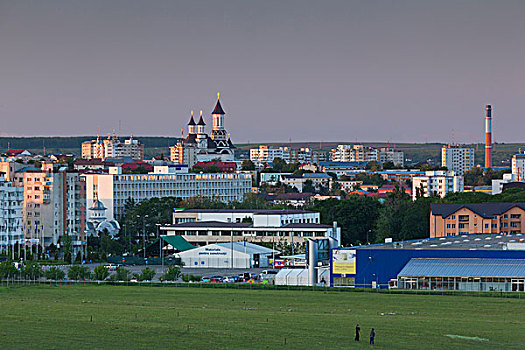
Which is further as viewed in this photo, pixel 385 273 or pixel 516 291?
pixel 385 273

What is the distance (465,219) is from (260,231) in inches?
844

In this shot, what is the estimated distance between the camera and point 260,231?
111062 millimetres

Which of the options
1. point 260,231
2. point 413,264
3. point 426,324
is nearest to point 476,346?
point 426,324

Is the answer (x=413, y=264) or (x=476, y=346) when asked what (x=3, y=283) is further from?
(x=476, y=346)

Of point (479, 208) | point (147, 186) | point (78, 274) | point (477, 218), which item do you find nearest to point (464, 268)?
point (78, 274)

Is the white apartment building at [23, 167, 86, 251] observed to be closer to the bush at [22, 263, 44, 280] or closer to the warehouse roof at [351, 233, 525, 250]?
the bush at [22, 263, 44, 280]

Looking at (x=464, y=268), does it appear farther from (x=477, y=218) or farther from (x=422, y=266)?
(x=477, y=218)

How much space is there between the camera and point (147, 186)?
173 meters

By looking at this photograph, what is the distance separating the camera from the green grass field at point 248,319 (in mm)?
41531

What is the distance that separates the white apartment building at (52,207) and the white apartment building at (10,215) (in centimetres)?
1194

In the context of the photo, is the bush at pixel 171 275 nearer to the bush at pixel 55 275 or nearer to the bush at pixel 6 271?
the bush at pixel 55 275

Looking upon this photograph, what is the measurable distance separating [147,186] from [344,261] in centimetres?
10592

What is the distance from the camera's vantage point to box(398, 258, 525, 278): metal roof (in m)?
66.1

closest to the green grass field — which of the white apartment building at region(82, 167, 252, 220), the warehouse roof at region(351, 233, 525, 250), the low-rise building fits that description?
the warehouse roof at region(351, 233, 525, 250)
